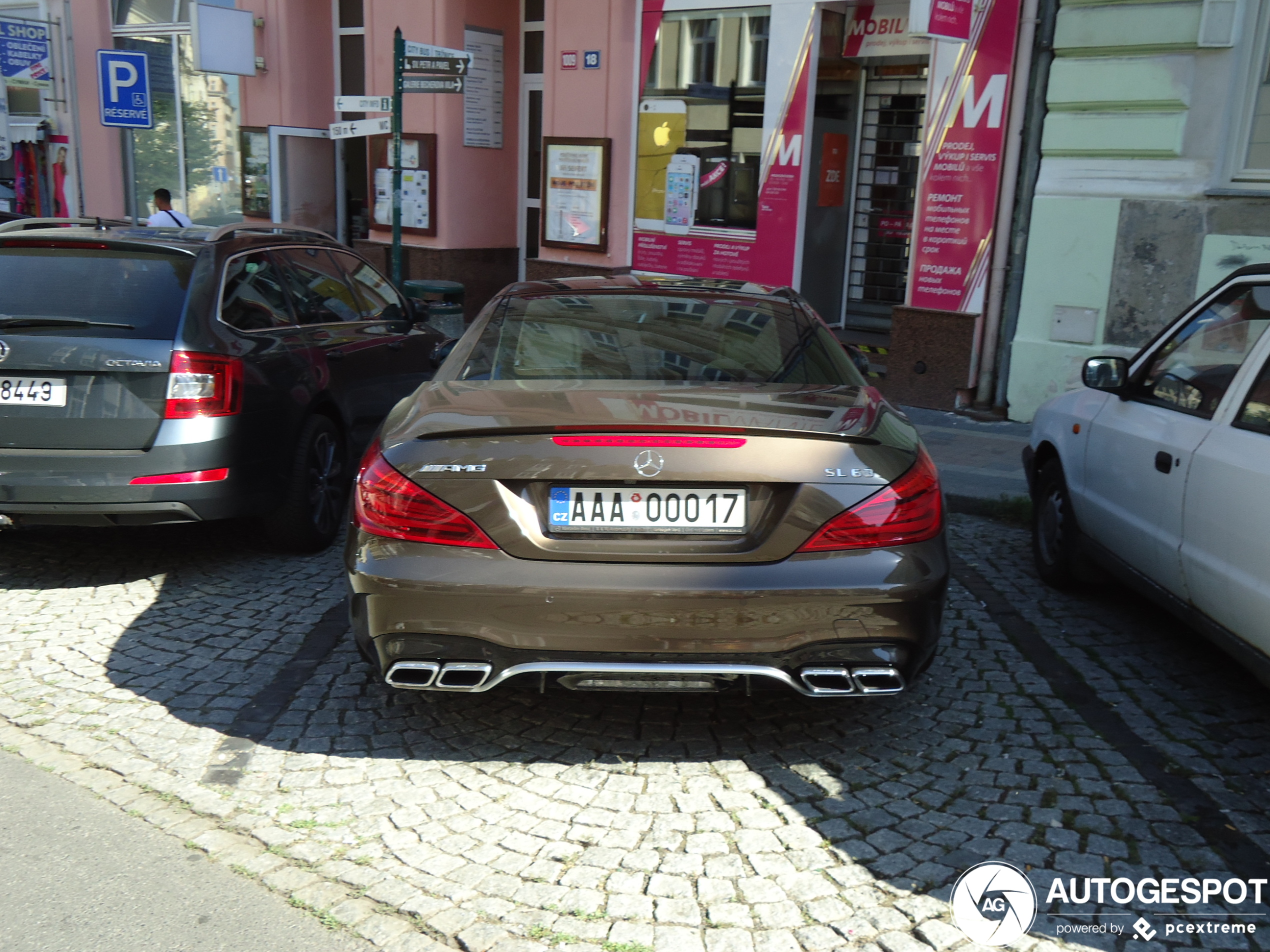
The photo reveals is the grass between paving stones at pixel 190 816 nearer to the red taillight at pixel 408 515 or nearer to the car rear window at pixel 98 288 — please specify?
the red taillight at pixel 408 515

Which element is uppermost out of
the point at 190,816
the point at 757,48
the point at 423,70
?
the point at 757,48

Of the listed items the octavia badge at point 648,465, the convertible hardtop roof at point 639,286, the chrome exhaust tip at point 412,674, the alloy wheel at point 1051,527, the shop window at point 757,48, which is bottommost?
the alloy wheel at point 1051,527

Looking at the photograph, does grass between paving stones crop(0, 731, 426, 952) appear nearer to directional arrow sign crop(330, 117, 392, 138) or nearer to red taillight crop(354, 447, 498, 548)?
red taillight crop(354, 447, 498, 548)

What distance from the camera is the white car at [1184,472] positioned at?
407 cm

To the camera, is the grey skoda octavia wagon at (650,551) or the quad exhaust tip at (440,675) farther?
the quad exhaust tip at (440,675)

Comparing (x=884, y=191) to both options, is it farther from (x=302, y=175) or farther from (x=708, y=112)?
(x=302, y=175)

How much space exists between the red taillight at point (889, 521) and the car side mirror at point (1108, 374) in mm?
1997

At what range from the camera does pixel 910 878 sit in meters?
3.28

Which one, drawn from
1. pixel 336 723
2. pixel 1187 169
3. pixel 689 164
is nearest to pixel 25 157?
pixel 689 164

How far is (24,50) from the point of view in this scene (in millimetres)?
18594

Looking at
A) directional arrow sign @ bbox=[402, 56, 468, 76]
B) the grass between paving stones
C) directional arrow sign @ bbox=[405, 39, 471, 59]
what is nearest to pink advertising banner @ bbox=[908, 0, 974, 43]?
directional arrow sign @ bbox=[405, 39, 471, 59]

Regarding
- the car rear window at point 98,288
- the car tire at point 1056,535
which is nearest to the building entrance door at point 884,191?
the car tire at point 1056,535

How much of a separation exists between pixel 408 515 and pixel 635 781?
1088mm

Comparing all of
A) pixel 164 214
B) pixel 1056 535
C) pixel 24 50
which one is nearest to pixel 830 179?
pixel 164 214
